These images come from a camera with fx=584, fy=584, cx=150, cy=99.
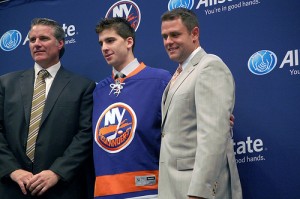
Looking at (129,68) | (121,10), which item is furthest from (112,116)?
(121,10)

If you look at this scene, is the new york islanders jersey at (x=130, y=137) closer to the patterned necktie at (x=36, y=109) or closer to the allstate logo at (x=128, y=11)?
the patterned necktie at (x=36, y=109)

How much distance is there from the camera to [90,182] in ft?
11.3

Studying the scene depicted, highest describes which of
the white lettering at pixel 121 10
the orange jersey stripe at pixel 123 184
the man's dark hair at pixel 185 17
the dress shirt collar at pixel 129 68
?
the white lettering at pixel 121 10

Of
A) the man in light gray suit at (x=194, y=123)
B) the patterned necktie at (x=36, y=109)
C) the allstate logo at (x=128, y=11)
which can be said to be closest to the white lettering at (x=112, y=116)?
the man in light gray suit at (x=194, y=123)

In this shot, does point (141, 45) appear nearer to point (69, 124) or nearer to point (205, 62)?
point (69, 124)

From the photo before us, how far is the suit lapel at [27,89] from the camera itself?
3.37m

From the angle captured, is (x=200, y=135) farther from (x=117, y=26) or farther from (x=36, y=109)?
(x=36, y=109)

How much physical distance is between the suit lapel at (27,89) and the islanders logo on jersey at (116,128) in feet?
1.49

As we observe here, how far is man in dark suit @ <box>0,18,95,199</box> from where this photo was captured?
3246mm

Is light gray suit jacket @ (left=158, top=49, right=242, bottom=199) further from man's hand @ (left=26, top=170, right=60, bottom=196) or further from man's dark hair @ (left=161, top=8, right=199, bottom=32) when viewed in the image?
man's hand @ (left=26, top=170, right=60, bottom=196)

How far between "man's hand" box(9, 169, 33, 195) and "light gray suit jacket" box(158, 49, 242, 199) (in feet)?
2.85

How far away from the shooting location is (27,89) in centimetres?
345

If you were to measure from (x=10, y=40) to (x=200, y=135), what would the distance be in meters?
2.30

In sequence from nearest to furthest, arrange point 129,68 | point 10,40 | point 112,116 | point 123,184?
point 123,184, point 112,116, point 129,68, point 10,40
